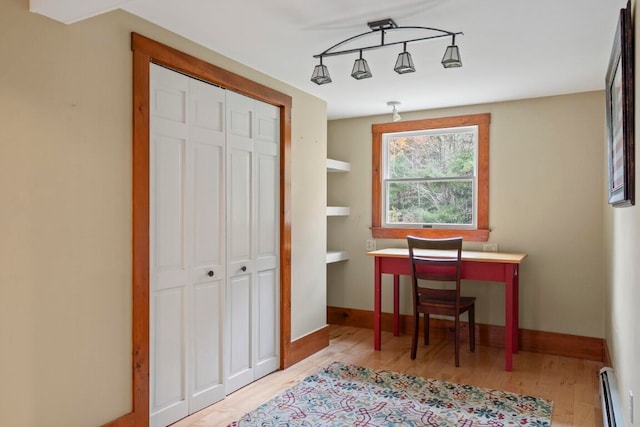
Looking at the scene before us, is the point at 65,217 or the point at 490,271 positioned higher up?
the point at 65,217

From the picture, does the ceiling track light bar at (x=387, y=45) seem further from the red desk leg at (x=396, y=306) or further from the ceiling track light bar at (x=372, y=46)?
the red desk leg at (x=396, y=306)

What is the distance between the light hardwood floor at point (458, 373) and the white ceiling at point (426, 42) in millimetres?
2205

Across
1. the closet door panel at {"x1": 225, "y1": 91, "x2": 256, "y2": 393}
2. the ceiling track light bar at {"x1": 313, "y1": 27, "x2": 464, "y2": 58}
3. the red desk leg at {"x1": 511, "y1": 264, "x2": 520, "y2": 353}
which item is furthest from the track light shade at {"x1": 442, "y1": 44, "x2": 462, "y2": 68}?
the red desk leg at {"x1": 511, "y1": 264, "x2": 520, "y2": 353}

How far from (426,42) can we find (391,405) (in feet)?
7.28

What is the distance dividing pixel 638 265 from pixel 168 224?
2224mm

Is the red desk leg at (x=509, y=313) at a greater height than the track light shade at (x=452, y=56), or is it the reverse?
the track light shade at (x=452, y=56)

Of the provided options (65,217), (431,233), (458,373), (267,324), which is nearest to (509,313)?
(458,373)

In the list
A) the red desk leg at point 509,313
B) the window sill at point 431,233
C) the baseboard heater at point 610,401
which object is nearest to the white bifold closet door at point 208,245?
Answer: the window sill at point 431,233

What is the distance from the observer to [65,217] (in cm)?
207

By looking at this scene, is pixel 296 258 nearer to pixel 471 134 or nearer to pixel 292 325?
pixel 292 325

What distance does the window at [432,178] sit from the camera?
4.34 metres

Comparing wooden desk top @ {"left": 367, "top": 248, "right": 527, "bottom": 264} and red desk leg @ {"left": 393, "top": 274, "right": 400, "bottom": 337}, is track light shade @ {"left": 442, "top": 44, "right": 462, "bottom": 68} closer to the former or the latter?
wooden desk top @ {"left": 367, "top": 248, "right": 527, "bottom": 264}

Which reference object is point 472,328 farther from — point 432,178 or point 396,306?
point 432,178

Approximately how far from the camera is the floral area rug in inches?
106
